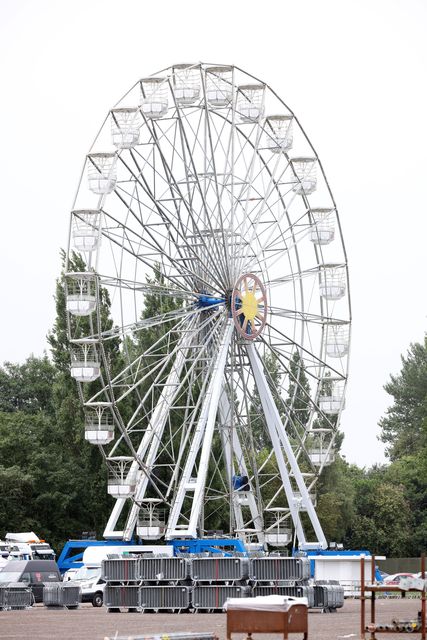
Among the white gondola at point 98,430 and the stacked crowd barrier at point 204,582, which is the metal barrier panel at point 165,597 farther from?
the white gondola at point 98,430

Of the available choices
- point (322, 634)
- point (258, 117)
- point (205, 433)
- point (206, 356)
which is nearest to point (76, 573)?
point (205, 433)

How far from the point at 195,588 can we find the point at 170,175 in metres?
19.5

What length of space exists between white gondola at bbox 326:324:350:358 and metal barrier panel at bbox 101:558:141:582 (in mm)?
21813

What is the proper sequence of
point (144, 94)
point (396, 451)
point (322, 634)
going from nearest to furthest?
point (322, 634) < point (144, 94) < point (396, 451)

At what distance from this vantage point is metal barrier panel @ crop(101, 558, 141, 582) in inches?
1629

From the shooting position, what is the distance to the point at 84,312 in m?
53.6

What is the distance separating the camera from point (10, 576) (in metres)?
50.4

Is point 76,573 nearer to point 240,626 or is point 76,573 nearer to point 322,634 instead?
point 322,634

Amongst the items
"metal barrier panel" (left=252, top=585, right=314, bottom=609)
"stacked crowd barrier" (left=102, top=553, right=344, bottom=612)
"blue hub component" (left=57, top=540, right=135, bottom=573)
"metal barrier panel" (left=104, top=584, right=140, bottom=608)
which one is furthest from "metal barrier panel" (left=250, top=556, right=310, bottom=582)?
"blue hub component" (left=57, top=540, right=135, bottom=573)

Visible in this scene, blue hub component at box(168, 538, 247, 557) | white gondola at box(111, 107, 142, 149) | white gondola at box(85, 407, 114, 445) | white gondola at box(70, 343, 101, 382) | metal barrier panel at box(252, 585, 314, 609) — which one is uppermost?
white gondola at box(111, 107, 142, 149)

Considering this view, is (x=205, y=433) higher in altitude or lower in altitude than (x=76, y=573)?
higher

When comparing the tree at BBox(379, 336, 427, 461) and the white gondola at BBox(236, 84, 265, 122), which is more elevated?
the white gondola at BBox(236, 84, 265, 122)

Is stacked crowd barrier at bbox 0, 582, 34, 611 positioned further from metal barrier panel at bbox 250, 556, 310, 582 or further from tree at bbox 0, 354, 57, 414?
tree at bbox 0, 354, 57, 414

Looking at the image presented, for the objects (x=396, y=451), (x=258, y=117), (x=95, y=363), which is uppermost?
(x=258, y=117)
